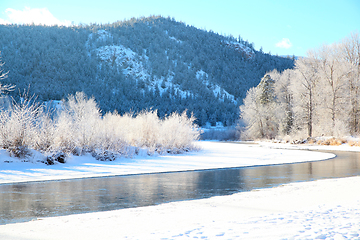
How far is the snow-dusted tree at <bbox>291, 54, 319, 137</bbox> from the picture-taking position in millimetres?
44969

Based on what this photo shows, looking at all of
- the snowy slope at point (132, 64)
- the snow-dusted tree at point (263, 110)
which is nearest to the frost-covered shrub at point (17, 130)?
the snow-dusted tree at point (263, 110)

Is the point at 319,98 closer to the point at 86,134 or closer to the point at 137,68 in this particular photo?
the point at 86,134

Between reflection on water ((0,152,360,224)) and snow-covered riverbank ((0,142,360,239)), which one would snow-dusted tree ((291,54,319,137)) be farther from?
snow-covered riverbank ((0,142,360,239))

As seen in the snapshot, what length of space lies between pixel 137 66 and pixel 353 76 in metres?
111

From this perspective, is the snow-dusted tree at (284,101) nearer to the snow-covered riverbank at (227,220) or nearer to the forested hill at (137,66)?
the snow-covered riverbank at (227,220)

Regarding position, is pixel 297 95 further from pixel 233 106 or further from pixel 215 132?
pixel 233 106

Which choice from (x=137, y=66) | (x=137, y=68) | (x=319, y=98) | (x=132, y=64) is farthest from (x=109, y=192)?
(x=137, y=66)

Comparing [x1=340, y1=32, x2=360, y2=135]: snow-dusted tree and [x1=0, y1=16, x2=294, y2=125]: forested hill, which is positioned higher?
[x1=0, y1=16, x2=294, y2=125]: forested hill

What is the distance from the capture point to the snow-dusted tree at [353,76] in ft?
135

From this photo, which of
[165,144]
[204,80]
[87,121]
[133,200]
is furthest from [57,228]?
[204,80]

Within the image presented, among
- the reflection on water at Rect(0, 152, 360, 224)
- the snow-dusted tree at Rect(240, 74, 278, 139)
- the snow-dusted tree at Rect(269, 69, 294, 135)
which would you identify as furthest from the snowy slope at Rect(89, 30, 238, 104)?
the reflection on water at Rect(0, 152, 360, 224)

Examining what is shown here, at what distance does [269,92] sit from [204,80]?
3899 inches

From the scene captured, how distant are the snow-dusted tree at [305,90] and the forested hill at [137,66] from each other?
57.5m

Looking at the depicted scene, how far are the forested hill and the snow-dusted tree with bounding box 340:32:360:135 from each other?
63232 millimetres
